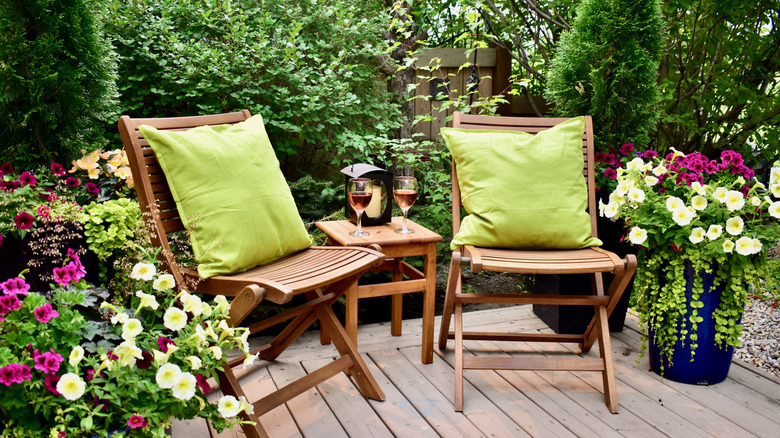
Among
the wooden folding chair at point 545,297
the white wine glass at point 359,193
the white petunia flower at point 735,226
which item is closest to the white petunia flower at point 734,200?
the white petunia flower at point 735,226

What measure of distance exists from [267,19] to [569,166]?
1.79 metres

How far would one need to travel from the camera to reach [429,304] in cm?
251

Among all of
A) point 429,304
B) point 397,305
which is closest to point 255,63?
point 397,305

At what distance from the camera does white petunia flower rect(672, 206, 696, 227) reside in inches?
84.5

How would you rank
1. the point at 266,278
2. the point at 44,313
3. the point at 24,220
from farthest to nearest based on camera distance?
the point at 266,278
the point at 24,220
the point at 44,313

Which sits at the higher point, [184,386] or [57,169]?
[57,169]

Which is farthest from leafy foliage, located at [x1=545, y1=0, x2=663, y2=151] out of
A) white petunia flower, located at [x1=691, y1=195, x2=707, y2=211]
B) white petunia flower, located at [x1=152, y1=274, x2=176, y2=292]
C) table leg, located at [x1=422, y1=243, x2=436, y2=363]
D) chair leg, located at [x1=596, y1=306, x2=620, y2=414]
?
white petunia flower, located at [x1=152, y1=274, x2=176, y2=292]

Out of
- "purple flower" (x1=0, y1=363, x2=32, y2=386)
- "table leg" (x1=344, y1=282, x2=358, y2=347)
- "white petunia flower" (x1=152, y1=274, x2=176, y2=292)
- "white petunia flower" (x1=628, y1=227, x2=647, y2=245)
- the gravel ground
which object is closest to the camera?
"purple flower" (x1=0, y1=363, x2=32, y2=386)

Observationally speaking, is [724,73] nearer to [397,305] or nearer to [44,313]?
[397,305]

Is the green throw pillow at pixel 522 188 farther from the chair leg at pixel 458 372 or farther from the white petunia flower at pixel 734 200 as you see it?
the white petunia flower at pixel 734 200

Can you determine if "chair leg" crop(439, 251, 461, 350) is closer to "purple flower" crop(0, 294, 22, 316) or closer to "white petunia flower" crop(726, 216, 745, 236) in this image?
"white petunia flower" crop(726, 216, 745, 236)

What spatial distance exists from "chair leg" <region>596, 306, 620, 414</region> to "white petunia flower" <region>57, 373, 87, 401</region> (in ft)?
5.60

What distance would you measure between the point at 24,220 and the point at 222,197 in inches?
23.2

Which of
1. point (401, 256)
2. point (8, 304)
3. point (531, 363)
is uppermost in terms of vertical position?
point (8, 304)
